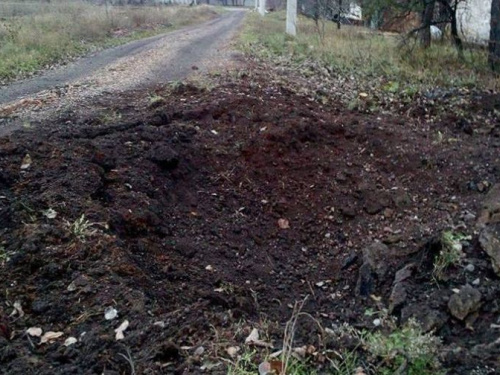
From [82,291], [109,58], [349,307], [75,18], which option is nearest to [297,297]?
[349,307]

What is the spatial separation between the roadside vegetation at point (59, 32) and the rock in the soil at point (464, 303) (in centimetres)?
753

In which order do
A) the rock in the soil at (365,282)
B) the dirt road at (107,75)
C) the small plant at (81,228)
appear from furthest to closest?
the dirt road at (107,75)
the rock in the soil at (365,282)
the small plant at (81,228)

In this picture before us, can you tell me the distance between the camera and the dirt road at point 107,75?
6.14 m

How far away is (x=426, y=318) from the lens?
2939 mm

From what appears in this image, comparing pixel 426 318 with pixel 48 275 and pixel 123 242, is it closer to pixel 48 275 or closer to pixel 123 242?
pixel 123 242

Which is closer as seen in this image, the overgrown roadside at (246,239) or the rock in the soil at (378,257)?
the overgrown roadside at (246,239)

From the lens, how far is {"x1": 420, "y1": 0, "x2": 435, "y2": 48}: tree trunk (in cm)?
957

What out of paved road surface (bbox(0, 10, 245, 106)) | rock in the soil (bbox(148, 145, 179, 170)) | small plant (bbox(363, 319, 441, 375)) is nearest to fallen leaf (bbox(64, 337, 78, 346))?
small plant (bbox(363, 319, 441, 375))

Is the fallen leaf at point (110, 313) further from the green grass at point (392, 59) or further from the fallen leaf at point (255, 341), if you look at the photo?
the green grass at point (392, 59)

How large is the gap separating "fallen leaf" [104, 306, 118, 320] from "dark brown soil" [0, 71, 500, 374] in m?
0.03

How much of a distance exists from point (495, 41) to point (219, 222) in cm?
709

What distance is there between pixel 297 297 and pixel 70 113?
345cm

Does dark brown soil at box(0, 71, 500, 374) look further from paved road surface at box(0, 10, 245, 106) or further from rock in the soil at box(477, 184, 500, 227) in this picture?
paved road surface at box(0, 10, 245, 106)

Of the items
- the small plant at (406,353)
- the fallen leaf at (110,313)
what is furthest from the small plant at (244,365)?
the fallen leaf at (110,313)
